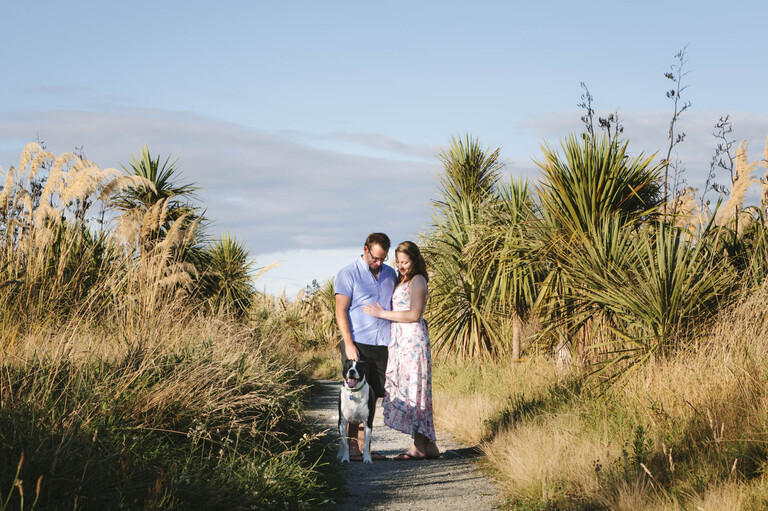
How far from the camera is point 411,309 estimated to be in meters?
6.96

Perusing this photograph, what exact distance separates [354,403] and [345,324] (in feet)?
2.52

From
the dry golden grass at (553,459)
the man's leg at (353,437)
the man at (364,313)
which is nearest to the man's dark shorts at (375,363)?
the man at (364,313)

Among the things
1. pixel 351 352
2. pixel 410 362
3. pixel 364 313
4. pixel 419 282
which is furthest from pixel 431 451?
pixel 419 282

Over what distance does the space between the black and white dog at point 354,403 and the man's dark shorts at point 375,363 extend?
0.33 meters

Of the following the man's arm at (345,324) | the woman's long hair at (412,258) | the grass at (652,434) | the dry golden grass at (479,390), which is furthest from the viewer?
the dry golden grass at (479,390)

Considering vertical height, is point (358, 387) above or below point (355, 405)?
above

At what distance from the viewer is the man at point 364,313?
683 cm

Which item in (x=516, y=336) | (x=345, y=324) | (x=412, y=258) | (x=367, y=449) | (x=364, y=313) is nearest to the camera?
(x=367, y=449)

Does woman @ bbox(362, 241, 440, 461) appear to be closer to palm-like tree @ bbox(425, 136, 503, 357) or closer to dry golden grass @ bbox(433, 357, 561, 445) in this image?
dry golden grass @ bbox(433, 357, 561, 445)

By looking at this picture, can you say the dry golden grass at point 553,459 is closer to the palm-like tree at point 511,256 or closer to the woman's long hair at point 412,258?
the woman's long hair at point 412,258

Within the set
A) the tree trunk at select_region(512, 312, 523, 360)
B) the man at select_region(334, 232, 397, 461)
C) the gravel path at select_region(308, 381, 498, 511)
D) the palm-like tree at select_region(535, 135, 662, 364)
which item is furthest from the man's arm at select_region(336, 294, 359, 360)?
the tree trunk at select_region(512, 312, 523, 360)

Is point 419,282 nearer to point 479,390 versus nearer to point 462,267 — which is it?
point 479,390

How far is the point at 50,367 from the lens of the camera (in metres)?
5.03

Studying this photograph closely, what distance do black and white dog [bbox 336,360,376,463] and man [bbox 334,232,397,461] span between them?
18cm
